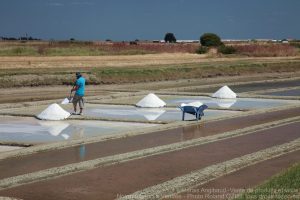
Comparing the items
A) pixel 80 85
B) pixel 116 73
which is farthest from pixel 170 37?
pixel 80 85

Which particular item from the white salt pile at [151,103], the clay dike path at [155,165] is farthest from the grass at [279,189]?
the white salt pile at [151,103]

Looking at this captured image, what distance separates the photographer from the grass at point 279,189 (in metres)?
8.46

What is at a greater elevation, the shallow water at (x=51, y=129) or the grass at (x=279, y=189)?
the shallow water at (x=51, y=129)

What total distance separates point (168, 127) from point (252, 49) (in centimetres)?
6718

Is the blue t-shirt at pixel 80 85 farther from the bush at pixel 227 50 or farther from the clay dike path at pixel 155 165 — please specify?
the bush at pixel 227 50

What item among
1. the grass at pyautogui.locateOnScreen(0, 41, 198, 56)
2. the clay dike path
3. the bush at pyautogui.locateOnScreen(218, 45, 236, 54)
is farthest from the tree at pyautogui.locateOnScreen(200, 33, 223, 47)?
the clay dike path

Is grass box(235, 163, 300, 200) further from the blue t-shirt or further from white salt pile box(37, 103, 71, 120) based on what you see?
the blue t-shirt

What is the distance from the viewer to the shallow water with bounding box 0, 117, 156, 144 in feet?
47.4

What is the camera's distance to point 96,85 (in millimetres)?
36344

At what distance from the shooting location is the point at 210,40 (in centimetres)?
9600

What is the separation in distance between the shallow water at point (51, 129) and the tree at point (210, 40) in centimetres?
7791

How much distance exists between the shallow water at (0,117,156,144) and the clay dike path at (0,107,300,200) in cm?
125

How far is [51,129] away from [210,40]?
8171 centimetres

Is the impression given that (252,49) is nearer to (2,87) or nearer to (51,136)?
(2,87)
